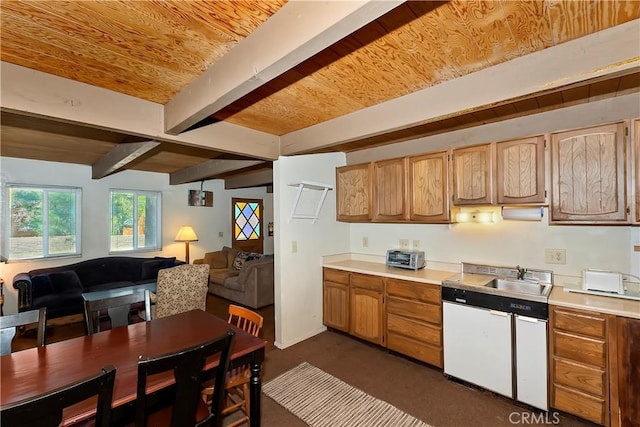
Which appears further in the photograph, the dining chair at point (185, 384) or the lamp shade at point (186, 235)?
the lamp shade at point (186, 235)

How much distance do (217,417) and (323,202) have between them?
2633 mm

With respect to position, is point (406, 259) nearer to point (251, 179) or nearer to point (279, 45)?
point (279, 45)

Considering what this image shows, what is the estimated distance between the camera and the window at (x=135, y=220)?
17.3ft

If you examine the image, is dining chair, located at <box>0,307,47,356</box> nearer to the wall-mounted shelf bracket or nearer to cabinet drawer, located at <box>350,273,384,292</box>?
the wall-mounted shelf bracket

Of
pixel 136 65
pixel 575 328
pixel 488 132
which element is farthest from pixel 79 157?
pixel 575 328

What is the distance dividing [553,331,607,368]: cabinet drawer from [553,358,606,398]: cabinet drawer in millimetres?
45

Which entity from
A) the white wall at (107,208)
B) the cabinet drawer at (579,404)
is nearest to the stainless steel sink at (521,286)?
the cabinet drawer at (579,404)

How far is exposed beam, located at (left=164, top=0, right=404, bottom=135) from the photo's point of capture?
1086 millimetres

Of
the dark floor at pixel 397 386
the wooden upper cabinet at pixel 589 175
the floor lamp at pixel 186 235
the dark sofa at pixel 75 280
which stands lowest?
the dark floor at pixel 397 386

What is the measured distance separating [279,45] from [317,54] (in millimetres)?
362

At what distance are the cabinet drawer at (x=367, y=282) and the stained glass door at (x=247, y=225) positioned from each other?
4500 millimetres

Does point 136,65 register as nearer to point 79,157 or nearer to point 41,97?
point 41,97

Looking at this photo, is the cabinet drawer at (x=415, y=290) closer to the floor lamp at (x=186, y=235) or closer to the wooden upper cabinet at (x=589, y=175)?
the wooden upper cabinet at (x=589, y=175)

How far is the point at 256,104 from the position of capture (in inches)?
93.1
